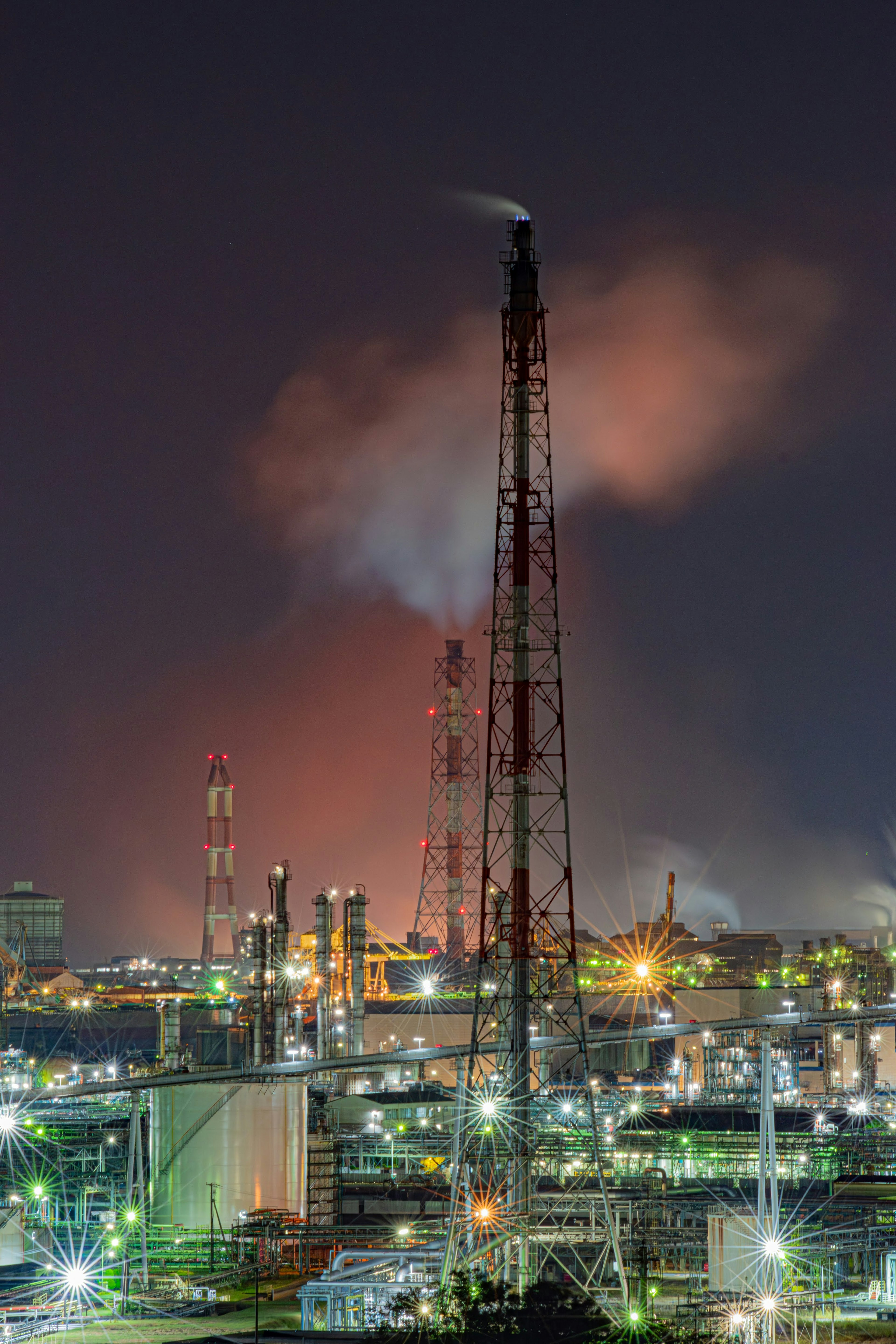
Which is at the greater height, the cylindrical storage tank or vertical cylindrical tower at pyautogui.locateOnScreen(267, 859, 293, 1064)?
vertical cylindrical tower at pyautogui.locateOnScreen(267, 859, 293, 1064)

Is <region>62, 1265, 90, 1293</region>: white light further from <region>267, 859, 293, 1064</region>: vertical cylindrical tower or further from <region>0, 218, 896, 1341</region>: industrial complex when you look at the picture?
<region>267, 859, 293, 1064</region>: vertical cylindrical tower

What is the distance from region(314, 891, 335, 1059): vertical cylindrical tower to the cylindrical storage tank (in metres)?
7.81

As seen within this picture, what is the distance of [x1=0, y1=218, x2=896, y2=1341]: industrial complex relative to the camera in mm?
25328

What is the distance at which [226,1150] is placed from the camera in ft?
118

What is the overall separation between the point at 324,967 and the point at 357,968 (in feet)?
3.41

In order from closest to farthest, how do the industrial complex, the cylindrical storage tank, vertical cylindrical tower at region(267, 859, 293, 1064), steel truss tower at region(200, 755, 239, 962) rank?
the industrial complex → the cylindrical storage tank → vertical cylindrical tower at region(267, 859, 293, 1064) → steel truss tower at region(200, 755, 239, 962)

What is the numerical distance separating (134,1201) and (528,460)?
842 inches

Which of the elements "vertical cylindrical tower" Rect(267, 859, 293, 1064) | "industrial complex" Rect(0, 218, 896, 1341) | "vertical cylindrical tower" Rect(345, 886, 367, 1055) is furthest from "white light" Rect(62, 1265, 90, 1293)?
"vertical cylindrical tower" Rect(345, 886, 367, 1055)

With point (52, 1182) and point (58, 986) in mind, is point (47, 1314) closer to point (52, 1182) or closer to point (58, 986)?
point (52, 1182)

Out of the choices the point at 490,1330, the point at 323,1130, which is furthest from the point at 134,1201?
the point at 490,1330

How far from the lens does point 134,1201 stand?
37125 millimetres

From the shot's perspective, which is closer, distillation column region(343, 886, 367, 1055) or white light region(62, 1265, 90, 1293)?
white light region(62, 1265, 90, 1293)

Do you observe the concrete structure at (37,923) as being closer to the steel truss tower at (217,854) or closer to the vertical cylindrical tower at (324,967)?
the steel truss tower at (217,854)

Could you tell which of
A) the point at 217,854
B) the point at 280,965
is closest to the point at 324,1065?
the point at 280,965
